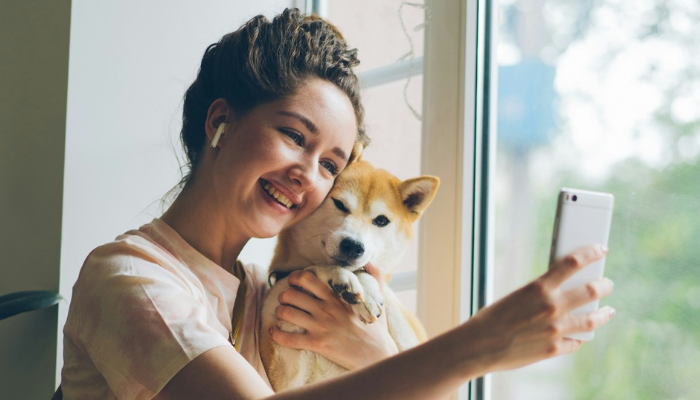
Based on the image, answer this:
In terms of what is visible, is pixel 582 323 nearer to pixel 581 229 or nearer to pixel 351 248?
pixel 581 229

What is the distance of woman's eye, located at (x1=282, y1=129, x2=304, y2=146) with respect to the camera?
3.44 ft

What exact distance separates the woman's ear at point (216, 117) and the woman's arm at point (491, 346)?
573mm

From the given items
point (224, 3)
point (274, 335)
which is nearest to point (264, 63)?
point (274, 335)

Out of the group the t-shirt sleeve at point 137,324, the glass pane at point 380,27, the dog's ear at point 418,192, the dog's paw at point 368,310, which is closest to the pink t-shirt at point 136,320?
the t-shirt sleeve at point 137,324

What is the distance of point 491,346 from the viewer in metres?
0.66

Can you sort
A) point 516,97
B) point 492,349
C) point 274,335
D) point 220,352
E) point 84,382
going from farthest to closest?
1. point 516,97
2. point 274,335
3. point 84,382
4. point 220,352
5. point 492,349

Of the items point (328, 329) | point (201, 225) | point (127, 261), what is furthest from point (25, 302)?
point (328, 329)

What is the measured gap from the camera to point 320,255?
1.19 meters

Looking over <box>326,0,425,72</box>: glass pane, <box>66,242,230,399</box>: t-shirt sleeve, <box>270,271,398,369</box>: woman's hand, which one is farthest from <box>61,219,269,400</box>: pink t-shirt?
<box>326,0,425,72</box>: glass pane

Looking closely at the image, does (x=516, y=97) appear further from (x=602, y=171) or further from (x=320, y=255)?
(x=320, y=255)

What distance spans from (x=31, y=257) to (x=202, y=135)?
669 millimetres

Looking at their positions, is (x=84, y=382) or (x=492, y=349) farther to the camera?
(x=84, y=382)

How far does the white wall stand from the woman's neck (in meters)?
0.31

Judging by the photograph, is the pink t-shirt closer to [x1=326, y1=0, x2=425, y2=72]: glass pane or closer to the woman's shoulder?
the woman's shoulder
